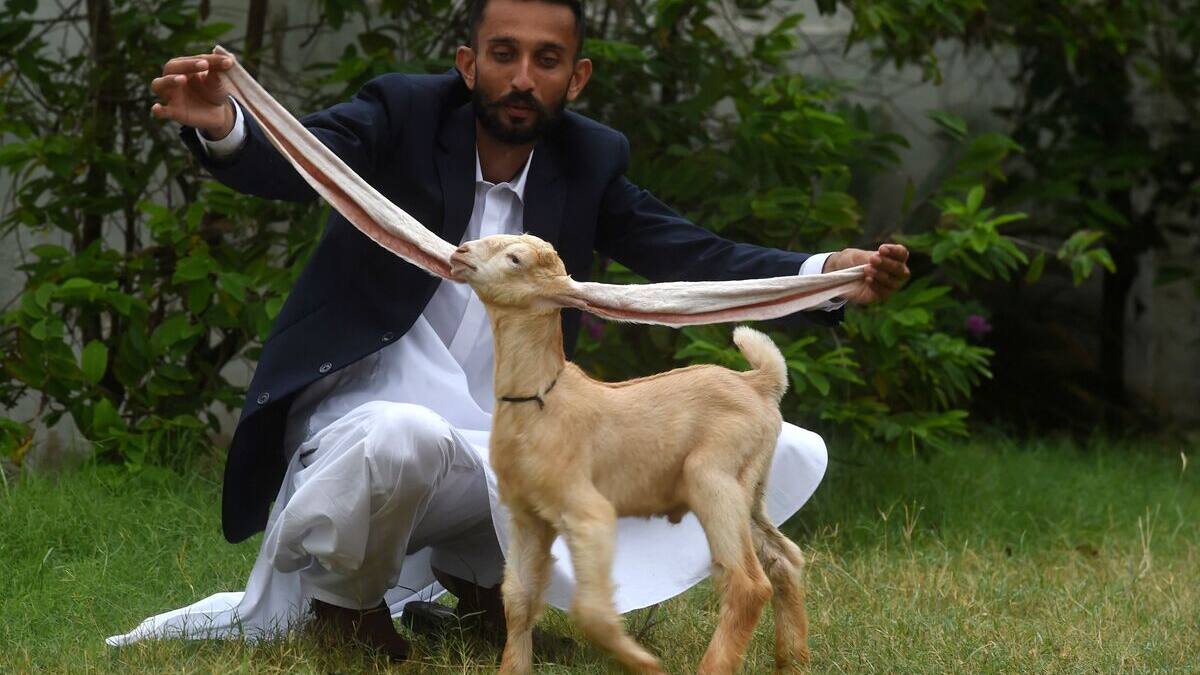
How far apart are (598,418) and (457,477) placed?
0.62 meters

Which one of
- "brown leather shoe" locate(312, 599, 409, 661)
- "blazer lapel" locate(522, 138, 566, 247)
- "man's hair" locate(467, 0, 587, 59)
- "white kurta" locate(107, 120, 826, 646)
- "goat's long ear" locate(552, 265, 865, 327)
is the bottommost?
"brown leather shoe" locate(312, 599, 409, 661)

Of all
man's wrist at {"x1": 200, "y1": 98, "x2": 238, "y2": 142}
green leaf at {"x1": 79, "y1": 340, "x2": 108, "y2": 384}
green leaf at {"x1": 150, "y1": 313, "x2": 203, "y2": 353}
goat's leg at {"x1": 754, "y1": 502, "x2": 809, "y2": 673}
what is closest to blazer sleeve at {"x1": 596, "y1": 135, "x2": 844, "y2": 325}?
goat's leg at {"x1": 754, "y1": 502, "x2": 809, "y2": 673}

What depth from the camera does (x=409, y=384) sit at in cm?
365

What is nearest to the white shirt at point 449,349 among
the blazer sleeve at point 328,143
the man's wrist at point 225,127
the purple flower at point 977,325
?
the blazer sleeve at point 328,143

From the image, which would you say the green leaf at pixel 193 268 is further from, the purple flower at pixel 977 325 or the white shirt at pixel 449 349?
the purple flower at pixel 977 325

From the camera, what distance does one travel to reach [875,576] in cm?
461

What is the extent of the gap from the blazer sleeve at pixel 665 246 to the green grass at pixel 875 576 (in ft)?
3.04

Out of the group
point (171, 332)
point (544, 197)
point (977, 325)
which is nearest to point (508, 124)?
point (544, 197)

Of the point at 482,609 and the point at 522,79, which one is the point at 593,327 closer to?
the point at 482,609

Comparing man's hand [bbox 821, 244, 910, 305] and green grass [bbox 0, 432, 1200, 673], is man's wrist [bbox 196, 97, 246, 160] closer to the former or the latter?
green grass [bbox 0, 432, 1200, 673]

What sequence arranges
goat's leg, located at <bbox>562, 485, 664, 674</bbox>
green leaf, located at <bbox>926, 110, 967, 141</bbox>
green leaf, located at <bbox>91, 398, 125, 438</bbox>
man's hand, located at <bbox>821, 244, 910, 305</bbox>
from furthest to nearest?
green leaf, located at <bbox>926, 110, 967, 141</bbox>
green leaf, located at <bbox>91, 398, 125, 438</bbox>
man's hand, located at <bbox>821, 244, 910, 305</bbox>
goat's leg, located at <bbox>562, 485, 664, 674</bbox>

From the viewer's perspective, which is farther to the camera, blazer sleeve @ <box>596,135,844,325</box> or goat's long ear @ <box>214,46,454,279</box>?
blazer sleeve @ <box>596,135,844,325</box>

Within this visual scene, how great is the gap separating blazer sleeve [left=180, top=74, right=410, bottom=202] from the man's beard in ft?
0.65

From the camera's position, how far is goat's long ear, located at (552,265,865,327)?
2.99m
